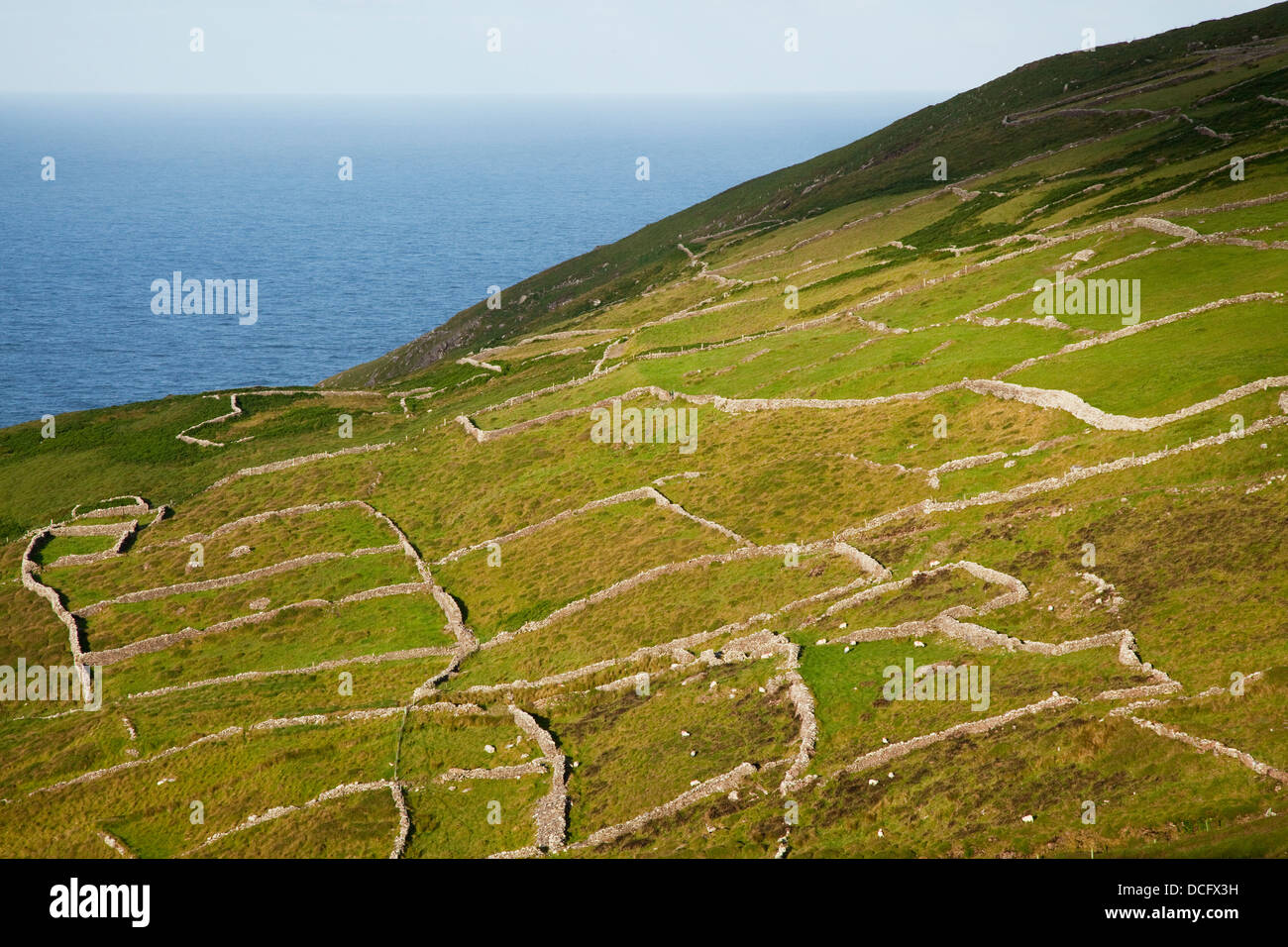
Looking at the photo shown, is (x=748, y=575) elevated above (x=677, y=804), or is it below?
above

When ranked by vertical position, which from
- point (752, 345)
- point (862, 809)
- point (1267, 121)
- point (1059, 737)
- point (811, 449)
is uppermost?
point (1267, 121)

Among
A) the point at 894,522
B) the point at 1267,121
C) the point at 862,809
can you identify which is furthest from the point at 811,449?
the point at 1267,121

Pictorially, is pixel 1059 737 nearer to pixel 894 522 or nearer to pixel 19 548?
pixel 894 522

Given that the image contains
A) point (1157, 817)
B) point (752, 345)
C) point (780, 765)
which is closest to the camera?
point (1157, 817)

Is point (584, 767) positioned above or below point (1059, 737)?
below

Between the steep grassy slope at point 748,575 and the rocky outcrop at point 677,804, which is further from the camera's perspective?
the rocky outcrop at point 677,804

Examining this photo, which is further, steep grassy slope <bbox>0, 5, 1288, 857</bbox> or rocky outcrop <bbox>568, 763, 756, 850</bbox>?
rocky outcrop <bbox>568, 763, 756, 850</bbox>

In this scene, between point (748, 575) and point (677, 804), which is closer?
point (677, 804)

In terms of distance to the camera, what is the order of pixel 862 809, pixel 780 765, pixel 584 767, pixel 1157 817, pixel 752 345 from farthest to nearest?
1. pixel 752 345
2. pixel 584 767
3. pixel 780 765
4. pixel 862 809
5. pixel 1157 817
